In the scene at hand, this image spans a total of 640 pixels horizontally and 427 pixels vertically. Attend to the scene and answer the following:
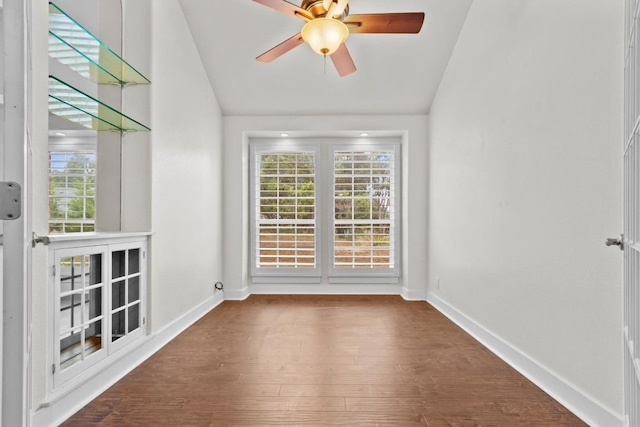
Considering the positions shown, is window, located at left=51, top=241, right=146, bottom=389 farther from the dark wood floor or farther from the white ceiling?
the white ceiling

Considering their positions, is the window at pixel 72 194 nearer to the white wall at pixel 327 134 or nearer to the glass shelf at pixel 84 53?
the glass shelf at pixel 84 53

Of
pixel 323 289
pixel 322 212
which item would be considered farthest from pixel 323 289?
pixel 322 212

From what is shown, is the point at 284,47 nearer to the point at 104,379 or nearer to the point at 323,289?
the point at 104,379

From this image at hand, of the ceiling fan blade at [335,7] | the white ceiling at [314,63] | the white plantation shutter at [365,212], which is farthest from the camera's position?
the white plantation shutter at [365,212]

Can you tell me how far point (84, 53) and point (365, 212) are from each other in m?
3.49

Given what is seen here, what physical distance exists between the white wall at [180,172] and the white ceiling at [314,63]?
0.24 metres

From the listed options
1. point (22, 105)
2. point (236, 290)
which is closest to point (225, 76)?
point (236, 290)

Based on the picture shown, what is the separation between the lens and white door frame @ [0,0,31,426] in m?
→ 0.98

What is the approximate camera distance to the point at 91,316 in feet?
7.10

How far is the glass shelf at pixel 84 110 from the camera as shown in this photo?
79.0 inches

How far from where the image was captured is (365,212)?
16.1ft

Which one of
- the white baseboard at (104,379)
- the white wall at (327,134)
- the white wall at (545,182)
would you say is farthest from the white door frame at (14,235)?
the white wall at (327,134)

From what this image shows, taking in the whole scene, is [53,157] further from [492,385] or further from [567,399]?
[567,399]

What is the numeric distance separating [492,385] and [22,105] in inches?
103
